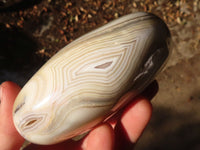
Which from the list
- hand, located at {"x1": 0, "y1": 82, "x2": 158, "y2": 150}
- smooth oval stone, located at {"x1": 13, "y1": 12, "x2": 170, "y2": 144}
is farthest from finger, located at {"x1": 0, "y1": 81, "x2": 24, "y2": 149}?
smooth oval stone, located at {"x1": 13, "y1": 12, "x2": 170, "y2": 144}

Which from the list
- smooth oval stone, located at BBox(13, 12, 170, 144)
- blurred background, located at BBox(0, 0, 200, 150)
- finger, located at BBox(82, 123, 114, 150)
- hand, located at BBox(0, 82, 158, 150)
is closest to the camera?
smooth oval stone, located at BBox(13, 12, 170, 144)

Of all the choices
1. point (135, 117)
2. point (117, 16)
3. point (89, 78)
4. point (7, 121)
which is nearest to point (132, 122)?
point (135, 117)

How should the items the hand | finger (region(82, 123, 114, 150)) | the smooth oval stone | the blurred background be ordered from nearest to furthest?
the smooth oval stone, finger (region(82, 123, 114, 150)), the hand, the blurred background

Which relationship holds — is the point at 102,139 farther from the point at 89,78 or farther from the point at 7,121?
the point at 7,121

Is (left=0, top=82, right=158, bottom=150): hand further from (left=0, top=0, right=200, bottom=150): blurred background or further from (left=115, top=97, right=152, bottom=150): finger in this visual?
(left=0, top=0, right=200, bottom=150): blurred background

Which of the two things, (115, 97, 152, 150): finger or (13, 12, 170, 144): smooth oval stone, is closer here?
(13, 12, 170, 144): smooth oval stone
